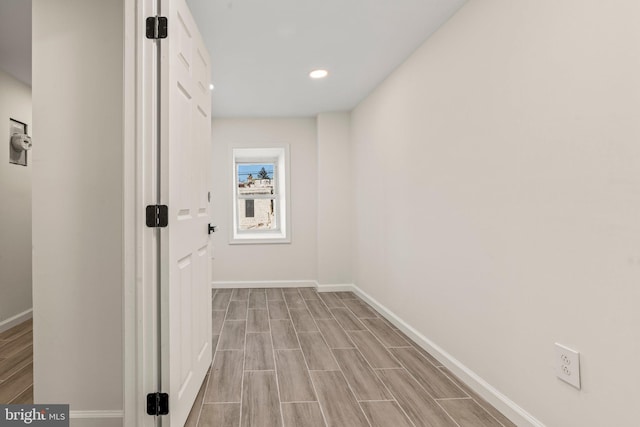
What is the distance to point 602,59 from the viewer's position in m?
1.21

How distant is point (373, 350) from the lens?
247cm

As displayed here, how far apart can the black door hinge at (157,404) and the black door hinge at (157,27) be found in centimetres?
141

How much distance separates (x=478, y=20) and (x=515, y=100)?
60 centimetres

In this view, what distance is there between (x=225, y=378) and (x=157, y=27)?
6.13 ft

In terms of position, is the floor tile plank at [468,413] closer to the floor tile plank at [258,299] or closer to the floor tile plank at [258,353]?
the floor tile plank at [258,353]

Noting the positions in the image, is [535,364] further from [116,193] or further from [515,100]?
[116,193]

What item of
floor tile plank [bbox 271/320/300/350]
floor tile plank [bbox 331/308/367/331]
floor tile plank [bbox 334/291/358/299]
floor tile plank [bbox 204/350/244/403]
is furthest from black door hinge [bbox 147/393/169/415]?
floor tile plank [bbox 334/291/358/299]

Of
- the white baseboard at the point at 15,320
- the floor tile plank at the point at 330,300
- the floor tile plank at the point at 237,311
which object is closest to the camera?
the white baseboard at the point at 15,320

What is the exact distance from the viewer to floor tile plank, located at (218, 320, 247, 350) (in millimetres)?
2541

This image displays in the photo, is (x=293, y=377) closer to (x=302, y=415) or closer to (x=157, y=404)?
(x=302, y=415)

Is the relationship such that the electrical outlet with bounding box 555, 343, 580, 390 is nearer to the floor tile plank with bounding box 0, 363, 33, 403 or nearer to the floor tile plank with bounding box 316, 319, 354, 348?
the floor tile plank with bounding box 316, 319, 354, 348

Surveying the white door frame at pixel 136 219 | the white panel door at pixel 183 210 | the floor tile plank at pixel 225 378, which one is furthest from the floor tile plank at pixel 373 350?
the white door frame at pixel 136 219

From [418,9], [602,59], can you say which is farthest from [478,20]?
[602,59]

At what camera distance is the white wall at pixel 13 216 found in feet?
9.72
